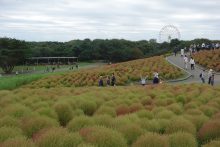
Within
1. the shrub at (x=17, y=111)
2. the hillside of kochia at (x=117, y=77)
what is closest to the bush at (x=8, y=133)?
the shrub at (x=17, y=111)

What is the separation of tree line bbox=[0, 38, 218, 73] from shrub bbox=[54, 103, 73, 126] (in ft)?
222

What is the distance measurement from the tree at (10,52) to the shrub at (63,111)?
6781cm

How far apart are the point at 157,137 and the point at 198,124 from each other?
11.0 ft

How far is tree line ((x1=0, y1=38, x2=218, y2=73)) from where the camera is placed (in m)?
82.0

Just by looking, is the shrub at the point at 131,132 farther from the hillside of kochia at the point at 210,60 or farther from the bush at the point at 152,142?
the hillside of kochia at the point at 210,60

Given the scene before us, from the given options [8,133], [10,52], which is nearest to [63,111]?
[8,133]

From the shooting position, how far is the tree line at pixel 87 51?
8200cm

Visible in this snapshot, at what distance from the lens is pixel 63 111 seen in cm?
1229

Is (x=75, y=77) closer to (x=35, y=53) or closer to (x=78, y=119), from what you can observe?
(x=78, y=119)

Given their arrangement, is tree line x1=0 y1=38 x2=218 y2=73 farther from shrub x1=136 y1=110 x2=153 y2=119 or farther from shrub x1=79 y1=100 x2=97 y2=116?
shrub x1=136 y1=110 x2=153 y2=119

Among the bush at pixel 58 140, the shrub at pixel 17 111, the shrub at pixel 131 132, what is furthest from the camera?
the shrub at pixel 17 111

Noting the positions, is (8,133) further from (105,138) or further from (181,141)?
(181,141)

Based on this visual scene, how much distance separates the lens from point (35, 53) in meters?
109

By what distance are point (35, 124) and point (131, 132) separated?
7.99 feet
